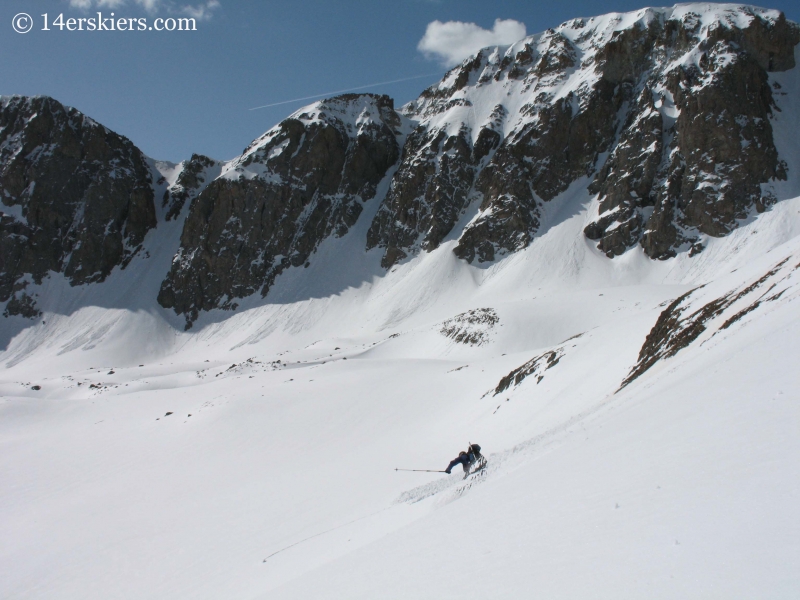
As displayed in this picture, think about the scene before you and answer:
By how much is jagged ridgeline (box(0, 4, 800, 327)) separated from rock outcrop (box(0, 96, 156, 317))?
0.88 feet

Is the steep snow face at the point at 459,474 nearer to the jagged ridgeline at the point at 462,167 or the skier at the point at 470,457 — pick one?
the skier at the point at 470,457

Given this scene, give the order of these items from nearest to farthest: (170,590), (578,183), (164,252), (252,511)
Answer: (170,590) < (252,511) < (578,183) < (164,252)

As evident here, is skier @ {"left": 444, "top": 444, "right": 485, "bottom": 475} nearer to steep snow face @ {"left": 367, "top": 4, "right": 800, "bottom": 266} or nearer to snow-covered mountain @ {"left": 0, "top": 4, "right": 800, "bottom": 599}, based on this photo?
snow-covered mountain @ {"left": 0, "top": 4, "right": 800, "bottom": 599}

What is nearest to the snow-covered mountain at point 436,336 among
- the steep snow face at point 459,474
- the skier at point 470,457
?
the steep snow face at point 459,474

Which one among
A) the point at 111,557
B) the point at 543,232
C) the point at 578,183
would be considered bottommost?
the point at 111,557

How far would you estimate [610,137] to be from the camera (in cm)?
7481

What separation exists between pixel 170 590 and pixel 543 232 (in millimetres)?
66829

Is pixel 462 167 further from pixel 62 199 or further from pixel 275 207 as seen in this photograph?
pixel 62 199

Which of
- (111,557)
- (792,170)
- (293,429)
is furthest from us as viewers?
(792,170)

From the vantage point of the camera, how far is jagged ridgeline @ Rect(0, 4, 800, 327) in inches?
2532

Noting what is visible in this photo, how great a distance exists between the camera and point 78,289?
86.9 meters

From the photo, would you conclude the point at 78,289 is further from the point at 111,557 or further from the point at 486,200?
the point at 111,557

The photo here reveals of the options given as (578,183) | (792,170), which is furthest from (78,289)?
(792,170)

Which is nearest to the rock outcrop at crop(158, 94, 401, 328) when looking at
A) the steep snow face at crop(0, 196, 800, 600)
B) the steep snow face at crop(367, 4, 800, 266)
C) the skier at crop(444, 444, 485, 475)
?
the steep snow face at crop(367, 4, 800, 266)
